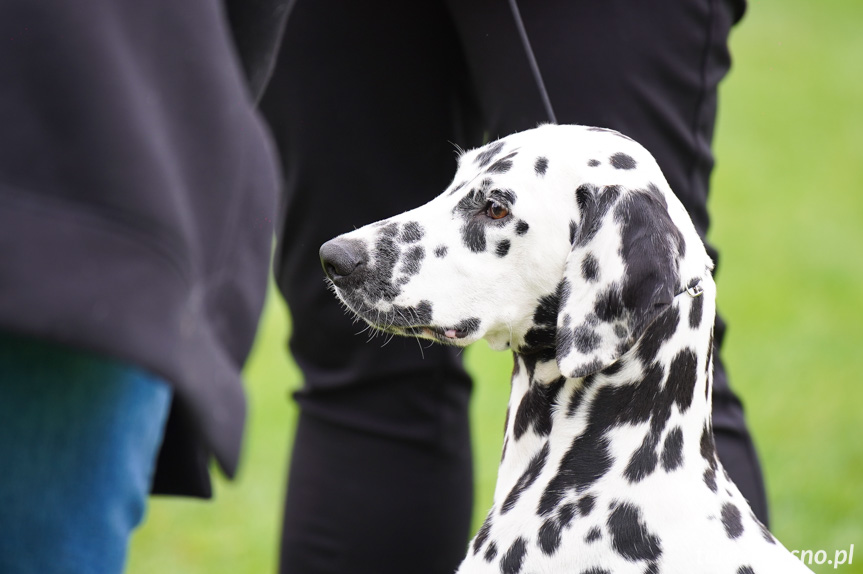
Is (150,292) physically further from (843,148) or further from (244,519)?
(843,148)

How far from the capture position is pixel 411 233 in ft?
7.75

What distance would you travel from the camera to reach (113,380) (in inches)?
51.0

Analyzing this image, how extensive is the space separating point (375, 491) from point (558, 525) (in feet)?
2.35

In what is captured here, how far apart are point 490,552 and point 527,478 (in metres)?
0.21

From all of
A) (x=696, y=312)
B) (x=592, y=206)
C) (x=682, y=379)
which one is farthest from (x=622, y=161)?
(x=682, y=379)

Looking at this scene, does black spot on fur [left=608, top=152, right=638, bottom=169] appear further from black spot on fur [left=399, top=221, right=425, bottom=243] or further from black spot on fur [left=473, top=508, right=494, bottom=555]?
black spot on fur [left=473, top=508, right=494, bottom=555]

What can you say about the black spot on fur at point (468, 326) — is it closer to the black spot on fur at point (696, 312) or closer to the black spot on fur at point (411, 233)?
the black spot on fur at point (411, 233)

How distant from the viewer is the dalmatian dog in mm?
2115

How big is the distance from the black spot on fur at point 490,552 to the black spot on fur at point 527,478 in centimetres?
10

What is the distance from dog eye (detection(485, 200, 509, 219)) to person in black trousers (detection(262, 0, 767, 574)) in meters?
0.22

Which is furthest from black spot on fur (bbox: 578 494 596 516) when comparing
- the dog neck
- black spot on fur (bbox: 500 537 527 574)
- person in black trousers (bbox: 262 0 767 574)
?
person in black trousers (bbox: 262 0 767 574)

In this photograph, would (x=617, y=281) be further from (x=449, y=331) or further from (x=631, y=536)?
(x=631, y=536)

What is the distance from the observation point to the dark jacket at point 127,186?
1.05 metres

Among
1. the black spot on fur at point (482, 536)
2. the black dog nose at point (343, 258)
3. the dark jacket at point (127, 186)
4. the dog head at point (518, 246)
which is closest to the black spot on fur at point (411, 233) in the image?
the dog head at point (518, 246)
